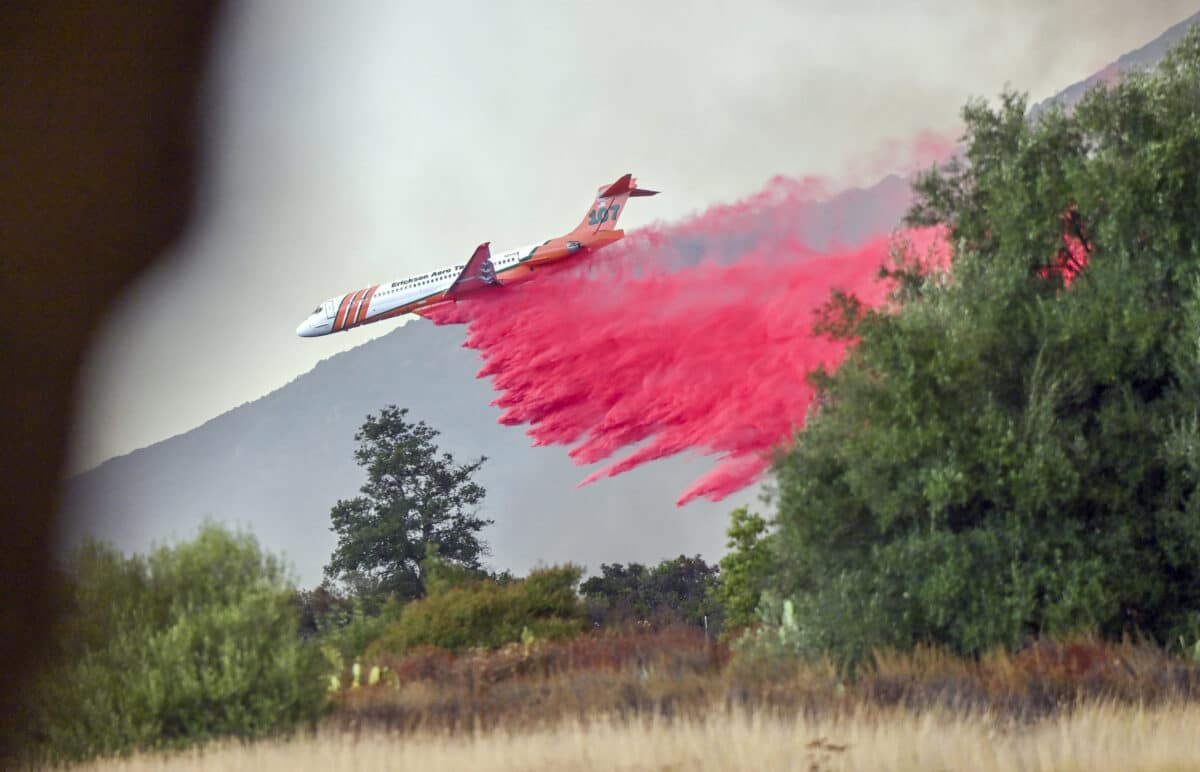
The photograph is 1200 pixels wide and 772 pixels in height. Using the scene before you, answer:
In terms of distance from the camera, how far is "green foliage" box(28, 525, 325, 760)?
36.5ft

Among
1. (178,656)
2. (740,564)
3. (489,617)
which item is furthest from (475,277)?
(178,656)

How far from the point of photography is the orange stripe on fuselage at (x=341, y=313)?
43500 millimetres

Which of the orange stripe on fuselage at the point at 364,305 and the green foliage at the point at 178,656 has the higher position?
the orange stripe on fuselage at the point at 364,305

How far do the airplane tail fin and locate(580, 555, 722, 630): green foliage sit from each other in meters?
13.7

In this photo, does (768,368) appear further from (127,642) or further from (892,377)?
(127,642)

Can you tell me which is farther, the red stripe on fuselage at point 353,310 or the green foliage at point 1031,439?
the red stripe on fuselage at point 353,310

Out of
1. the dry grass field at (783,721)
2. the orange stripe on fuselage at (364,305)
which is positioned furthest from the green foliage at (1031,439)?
the orange stripe on fuselage at (364,305)

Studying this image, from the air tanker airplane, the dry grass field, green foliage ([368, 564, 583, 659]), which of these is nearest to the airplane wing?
the air tanker airplane

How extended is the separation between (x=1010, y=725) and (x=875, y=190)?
22.9m

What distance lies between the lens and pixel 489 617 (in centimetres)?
2373

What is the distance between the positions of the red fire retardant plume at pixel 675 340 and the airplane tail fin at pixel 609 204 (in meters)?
1.23

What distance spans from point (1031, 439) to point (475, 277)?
1035 inches

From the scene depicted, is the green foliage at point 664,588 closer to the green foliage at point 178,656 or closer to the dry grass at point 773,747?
the green foliage at point 178,656

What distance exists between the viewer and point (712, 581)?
53906 millimetres
